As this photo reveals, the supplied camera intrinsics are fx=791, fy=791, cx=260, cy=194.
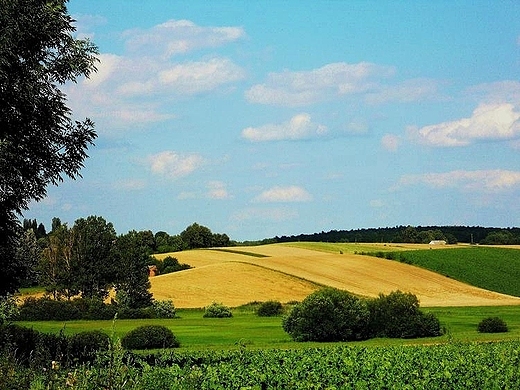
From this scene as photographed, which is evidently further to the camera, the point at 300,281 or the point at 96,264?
the point at 96,264

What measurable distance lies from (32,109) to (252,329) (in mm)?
25413

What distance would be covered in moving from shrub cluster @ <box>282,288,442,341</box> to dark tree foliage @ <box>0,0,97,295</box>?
55.2 ft

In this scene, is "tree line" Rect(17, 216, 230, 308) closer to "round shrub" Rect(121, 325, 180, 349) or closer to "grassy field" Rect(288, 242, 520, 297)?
"grassy field" Rect(288, 242, 520, 297)

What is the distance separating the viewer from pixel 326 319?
3950 centimetres

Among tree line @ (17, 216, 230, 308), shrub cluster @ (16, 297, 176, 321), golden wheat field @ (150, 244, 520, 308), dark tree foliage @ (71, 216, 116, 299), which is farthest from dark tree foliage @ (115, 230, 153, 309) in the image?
shrub cluster @ (16, 297, 176, 321)

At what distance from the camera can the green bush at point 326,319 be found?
39.3m

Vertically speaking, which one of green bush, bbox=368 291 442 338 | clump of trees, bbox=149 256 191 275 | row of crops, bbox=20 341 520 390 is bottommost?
green bush, bbox=368 291 442 338

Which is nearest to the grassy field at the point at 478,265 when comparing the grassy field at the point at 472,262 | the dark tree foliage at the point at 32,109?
the grassy field at the point at 472,262

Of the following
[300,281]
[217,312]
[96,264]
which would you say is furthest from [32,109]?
[96,264]

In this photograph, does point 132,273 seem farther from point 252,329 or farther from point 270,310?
point 252,329

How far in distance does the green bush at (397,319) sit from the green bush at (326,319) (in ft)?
3.57

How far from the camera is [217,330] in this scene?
46.1 meters

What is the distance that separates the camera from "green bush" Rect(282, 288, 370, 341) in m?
39.3

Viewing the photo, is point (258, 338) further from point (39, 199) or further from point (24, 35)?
point (24, 35)
